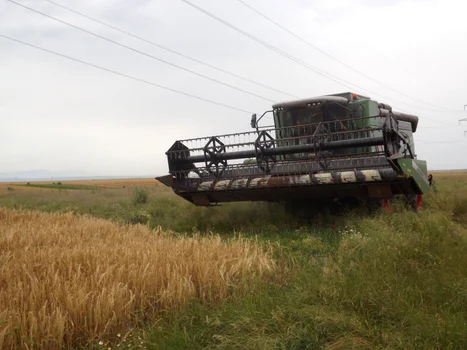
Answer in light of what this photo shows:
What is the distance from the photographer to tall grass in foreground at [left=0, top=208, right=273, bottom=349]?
2.88 metres

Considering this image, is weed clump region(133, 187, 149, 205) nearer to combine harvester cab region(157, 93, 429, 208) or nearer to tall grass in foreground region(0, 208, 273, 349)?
combine harvester cab region(157, 93, 429, 208)

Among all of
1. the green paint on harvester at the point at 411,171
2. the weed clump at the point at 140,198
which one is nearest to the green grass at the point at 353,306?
the green paint on harvester at the point at 411,171

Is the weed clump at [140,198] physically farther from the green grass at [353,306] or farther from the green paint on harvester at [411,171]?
the green grass at [353,306]

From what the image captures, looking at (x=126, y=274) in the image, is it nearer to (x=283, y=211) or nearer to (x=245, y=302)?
(x=245, y=302)

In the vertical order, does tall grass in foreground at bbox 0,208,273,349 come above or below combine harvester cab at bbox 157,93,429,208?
below

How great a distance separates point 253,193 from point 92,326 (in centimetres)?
533

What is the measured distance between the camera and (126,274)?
3910 millimetres

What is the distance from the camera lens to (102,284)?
3605 mm

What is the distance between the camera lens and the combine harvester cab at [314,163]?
707 centimetres

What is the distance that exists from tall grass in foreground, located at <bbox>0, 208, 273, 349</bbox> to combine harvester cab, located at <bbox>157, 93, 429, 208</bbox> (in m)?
2.45

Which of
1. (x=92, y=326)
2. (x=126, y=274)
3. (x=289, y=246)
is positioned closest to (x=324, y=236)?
(x=289, y=246)

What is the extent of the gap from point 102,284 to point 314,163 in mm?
5450

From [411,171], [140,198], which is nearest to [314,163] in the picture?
[411,171]

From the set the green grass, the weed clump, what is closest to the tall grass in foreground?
the green grass
